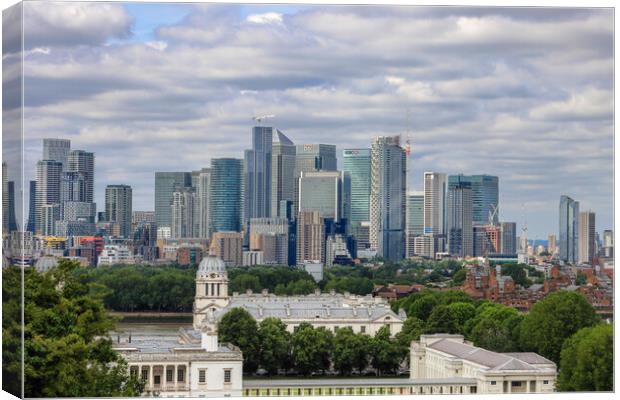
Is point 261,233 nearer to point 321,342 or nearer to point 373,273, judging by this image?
point 373,273

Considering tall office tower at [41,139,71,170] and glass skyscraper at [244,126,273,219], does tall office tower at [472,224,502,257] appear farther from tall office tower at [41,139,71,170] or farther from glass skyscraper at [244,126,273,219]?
tall office tower at [41,139,71,170]

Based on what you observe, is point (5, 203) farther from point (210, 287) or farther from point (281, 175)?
point (281, 175)

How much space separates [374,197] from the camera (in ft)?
190

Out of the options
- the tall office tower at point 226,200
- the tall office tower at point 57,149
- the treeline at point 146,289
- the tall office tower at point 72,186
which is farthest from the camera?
the tall office tower at point 226,200

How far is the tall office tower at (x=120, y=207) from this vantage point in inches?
1823

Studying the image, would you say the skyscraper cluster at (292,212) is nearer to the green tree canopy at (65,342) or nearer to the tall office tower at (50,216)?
the tall office tower at (50,216)

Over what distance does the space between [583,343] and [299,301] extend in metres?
18.0

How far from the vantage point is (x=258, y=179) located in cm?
6200

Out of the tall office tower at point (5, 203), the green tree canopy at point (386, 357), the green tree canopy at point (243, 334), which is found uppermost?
the tall office tower at point (5, 203)

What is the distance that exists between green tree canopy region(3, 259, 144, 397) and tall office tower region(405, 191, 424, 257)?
41574 mm

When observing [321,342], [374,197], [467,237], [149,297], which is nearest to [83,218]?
[374,197]

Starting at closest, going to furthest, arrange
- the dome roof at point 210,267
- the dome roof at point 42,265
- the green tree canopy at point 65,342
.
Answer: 1. the green tree canopy at point 65,342
2. the dome roof at point 42,265
3. the dome roof at point 210,267

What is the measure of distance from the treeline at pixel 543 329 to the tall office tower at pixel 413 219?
74.4 feet

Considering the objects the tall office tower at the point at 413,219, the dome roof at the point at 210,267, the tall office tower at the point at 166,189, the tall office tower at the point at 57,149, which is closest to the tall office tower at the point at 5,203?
the tall office tower at the point at 57,149
